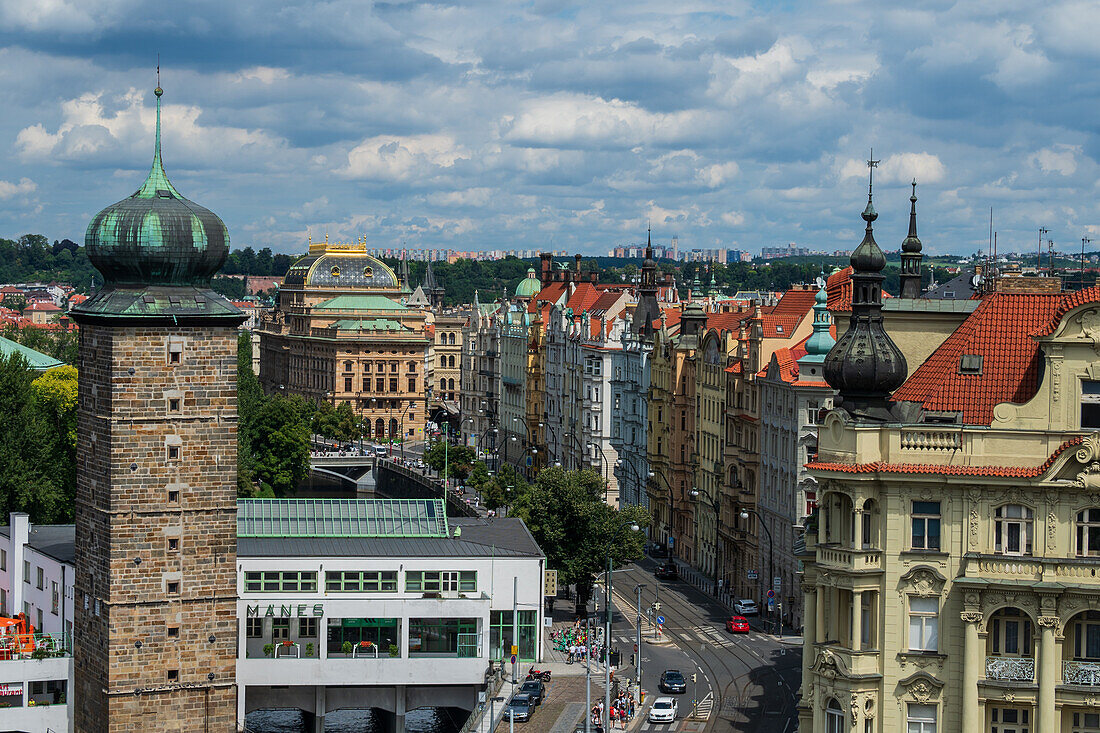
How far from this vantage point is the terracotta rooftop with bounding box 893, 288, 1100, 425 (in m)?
77.1

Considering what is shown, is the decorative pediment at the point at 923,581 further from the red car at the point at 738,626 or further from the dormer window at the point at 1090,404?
the red car at the point at 738,626

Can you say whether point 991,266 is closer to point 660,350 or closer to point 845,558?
point 845,558

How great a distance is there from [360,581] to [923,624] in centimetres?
4819

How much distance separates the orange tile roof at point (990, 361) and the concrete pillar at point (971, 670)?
25.5ft

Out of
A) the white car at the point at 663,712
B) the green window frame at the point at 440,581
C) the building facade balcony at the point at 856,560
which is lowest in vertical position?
the white car at the point at 663,712

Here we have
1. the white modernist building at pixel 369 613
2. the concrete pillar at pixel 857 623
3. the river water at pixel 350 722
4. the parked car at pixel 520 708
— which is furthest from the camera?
the river water at pixel 350 722

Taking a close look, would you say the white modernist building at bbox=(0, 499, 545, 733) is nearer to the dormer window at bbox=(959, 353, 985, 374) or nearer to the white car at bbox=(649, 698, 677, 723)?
the white car at bbox=(649, 698, 677, 723)

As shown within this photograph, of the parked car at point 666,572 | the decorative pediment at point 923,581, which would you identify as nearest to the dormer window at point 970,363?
the decorative pediment at point 923,581

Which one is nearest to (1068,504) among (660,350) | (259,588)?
(259,588)

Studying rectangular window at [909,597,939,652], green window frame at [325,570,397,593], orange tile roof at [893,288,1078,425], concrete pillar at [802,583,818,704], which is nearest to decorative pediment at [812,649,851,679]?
concrete pillar at [802,583,818,704]

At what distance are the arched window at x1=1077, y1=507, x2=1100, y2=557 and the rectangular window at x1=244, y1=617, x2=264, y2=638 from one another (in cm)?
5438

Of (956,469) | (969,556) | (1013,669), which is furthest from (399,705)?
(956,469)

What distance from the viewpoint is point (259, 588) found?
115 meters

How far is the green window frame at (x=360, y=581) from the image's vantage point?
115812 millimetres
